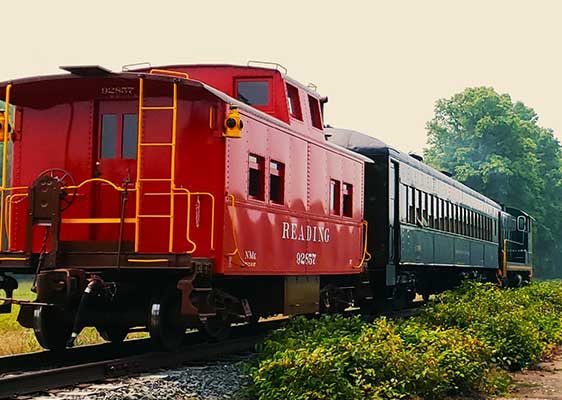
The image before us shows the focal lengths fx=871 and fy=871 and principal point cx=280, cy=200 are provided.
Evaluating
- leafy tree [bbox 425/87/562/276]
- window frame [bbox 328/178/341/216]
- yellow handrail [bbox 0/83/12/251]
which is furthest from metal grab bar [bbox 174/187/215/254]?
leafy tree [bbox 425/87/562/276]

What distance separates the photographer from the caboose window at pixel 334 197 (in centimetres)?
1498

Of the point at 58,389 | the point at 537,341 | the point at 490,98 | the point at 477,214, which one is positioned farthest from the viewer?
the point at 490,98

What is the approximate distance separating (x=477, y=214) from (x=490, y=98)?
39.3 meters

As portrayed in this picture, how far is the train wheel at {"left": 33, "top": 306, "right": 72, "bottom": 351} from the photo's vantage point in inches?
426

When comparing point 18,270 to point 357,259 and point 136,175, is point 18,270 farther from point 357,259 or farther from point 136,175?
point 357,259

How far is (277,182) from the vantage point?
1258 centimetres

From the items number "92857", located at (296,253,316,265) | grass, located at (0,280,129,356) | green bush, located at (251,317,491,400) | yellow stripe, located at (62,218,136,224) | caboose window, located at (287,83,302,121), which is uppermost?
caboose window, located at (287,83,302,121)

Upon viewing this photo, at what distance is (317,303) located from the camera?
14.5 metres

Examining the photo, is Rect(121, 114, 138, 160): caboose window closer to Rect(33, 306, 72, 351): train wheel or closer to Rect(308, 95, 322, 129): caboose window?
Rect(33, 306, 72, 351): train wheel

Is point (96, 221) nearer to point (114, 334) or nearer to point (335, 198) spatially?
point (114, 334)

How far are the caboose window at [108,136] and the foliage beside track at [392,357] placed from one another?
316cm

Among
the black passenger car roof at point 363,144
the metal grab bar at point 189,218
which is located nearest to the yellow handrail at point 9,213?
the metal grab bar at point 189,218

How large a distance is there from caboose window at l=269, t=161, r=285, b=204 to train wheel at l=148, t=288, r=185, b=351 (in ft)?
7.39

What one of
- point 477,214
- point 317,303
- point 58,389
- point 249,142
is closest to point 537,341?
point 317,303
